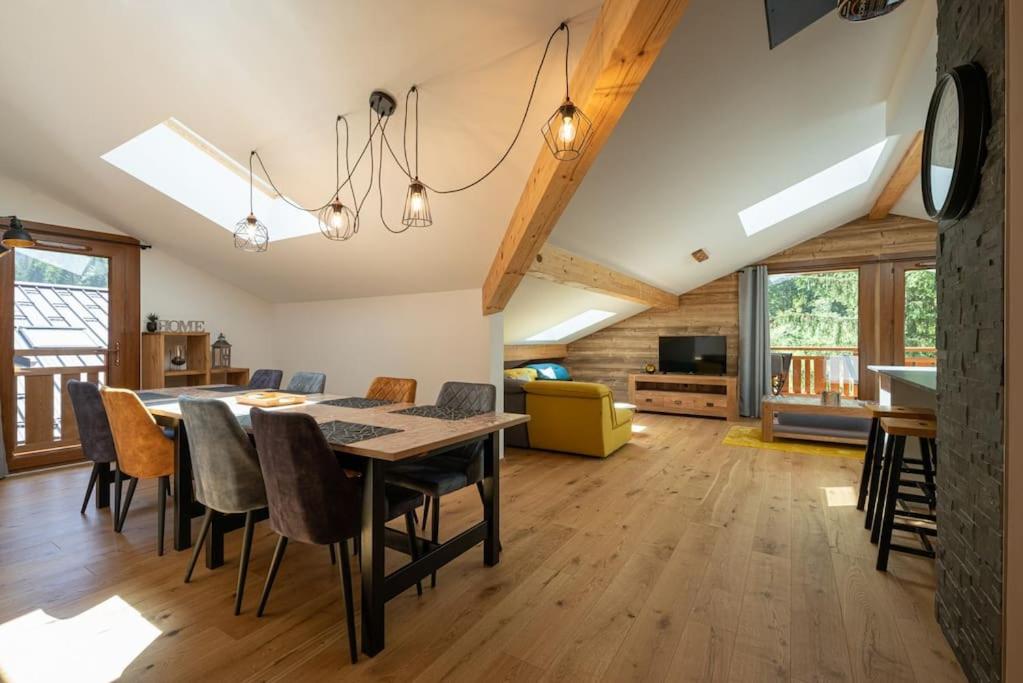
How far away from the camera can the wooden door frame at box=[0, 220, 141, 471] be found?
3.97m

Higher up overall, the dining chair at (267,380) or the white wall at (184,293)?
the white wall at (184,293)

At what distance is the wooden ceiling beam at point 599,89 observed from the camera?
177 cm

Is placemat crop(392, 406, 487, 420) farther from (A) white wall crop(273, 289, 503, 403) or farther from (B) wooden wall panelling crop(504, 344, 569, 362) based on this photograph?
(B) wooden wall panelling crop(504, 344, 569, 362)

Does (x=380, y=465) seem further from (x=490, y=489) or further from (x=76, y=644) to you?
(x=76, y=644)

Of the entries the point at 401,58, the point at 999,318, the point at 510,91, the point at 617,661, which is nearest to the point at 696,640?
the point at 617,661

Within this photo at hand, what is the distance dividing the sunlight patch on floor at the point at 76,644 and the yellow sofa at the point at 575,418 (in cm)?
297

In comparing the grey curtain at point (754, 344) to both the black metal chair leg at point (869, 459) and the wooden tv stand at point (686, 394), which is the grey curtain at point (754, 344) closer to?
the wooden tv stand at point (686, 394)

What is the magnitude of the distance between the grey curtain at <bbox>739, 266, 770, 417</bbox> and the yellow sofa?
2980 mm

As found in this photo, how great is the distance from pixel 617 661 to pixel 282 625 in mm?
1317

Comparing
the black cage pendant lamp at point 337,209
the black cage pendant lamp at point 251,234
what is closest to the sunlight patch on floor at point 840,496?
the black cage pendant lamp at point 337,209

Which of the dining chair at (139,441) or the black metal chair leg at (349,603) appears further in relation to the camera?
the dining chair at (139,441)

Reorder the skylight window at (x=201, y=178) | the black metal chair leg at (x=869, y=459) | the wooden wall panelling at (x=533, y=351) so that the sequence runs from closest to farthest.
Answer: the black metal chair leg at (x=869, y=459) < the skylight window at (x=201, y=178) < the wooden wall panelling at (x=533, y=351)

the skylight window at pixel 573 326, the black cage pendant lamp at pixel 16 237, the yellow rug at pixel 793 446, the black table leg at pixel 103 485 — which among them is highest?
the black cage pendant lamp at pixel 16 237

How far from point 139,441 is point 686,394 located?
20.8ft
